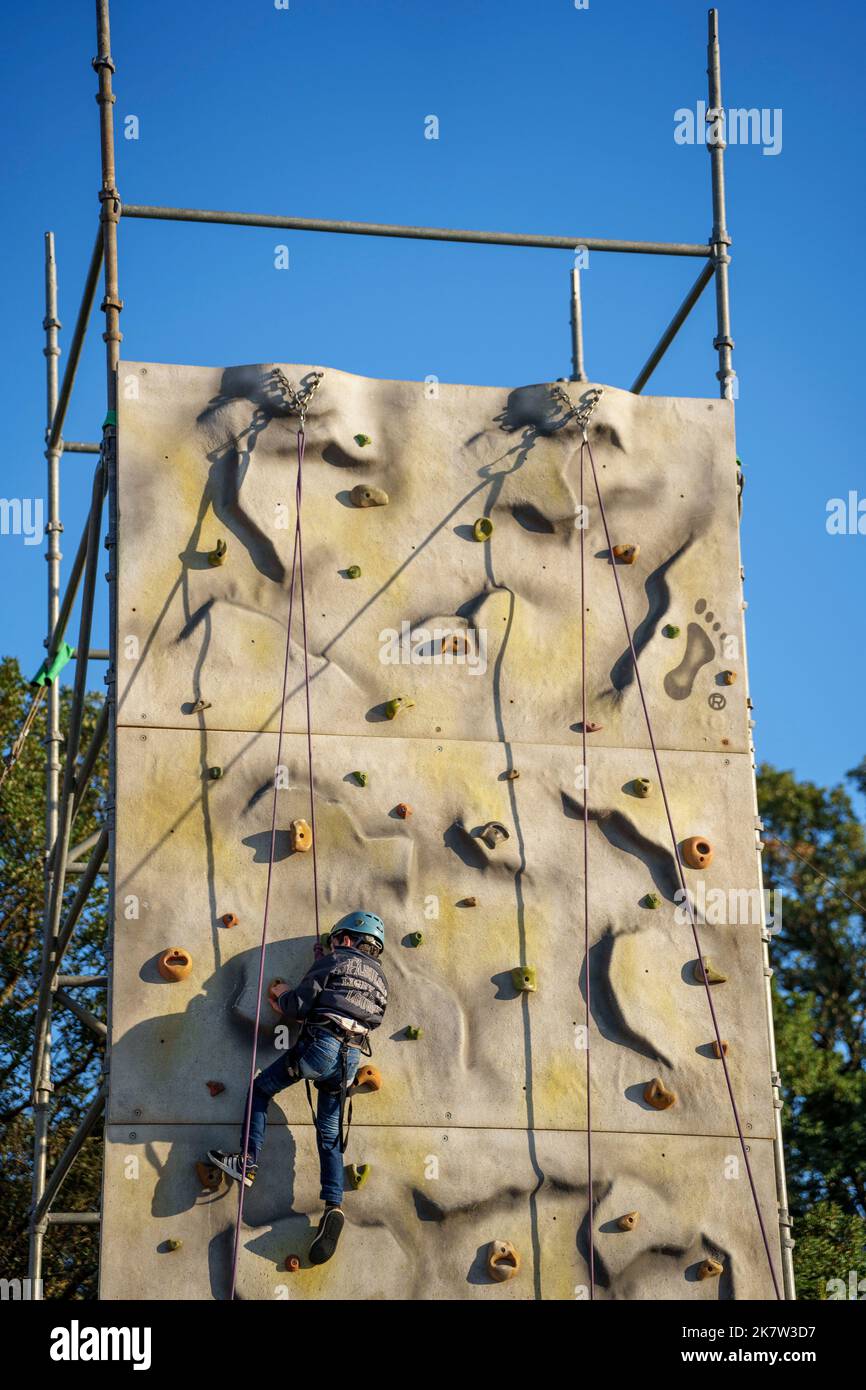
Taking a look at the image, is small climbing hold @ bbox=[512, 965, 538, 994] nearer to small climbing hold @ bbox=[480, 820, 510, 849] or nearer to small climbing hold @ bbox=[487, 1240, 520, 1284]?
small climbing hold @ bbox=[480, 820, 510, 849]

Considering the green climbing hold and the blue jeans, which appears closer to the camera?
the blue jeans

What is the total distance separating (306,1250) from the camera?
10.4m

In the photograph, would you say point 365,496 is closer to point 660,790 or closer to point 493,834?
point 493,834

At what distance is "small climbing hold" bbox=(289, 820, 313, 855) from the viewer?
1098 cm

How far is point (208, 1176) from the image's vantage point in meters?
10.3

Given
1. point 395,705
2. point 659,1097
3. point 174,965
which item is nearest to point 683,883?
point 659,1097

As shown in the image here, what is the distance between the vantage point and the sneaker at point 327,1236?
10.3m

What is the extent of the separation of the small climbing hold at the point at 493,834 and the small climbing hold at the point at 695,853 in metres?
1.08

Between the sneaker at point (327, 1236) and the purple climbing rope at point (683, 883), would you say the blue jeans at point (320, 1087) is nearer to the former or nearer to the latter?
the sneaker at point (327, 1236)

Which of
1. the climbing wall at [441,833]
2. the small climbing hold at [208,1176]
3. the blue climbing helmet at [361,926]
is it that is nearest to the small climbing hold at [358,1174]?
the climbing wall at [441,833]

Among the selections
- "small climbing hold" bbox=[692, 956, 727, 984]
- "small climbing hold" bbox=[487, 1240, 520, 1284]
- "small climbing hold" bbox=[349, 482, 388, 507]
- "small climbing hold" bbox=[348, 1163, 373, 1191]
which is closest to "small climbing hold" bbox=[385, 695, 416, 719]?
"small climbing hold" bbox=[349, 482, 388, 507]

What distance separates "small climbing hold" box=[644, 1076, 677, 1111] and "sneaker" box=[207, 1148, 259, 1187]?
2.26 m

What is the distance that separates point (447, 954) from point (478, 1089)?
2.50 feet
